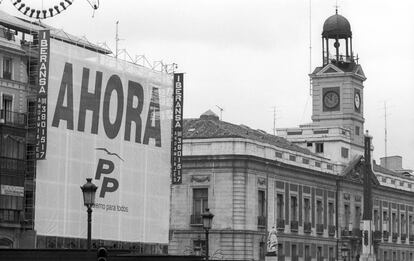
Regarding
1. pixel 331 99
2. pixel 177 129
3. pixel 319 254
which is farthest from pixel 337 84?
pixel 177 129

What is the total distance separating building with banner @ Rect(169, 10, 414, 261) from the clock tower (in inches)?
3.6

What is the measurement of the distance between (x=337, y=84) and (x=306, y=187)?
1746 cm

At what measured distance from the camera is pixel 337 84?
116m

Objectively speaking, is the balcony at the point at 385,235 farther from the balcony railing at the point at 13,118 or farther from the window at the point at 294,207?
the balcony railing at the point at 13,118

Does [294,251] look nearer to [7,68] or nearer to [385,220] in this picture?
[385,220]

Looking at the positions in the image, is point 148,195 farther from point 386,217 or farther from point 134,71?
point 386,217

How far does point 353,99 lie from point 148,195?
141 ft

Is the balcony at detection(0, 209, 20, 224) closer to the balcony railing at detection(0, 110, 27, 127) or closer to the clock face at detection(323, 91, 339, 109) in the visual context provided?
the balcony railing at detection(0, 110, 27, 127)

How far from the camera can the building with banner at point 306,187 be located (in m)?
91.2

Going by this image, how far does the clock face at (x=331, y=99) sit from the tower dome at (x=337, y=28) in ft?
17.0

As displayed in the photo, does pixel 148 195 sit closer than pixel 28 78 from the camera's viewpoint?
No

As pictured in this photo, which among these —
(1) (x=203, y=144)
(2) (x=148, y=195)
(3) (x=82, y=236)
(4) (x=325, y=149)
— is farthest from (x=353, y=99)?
(3) (x=82, y=236)

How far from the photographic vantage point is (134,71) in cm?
7600

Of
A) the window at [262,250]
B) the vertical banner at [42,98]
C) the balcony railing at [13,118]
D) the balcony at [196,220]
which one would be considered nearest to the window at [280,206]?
the window at [262,250]
